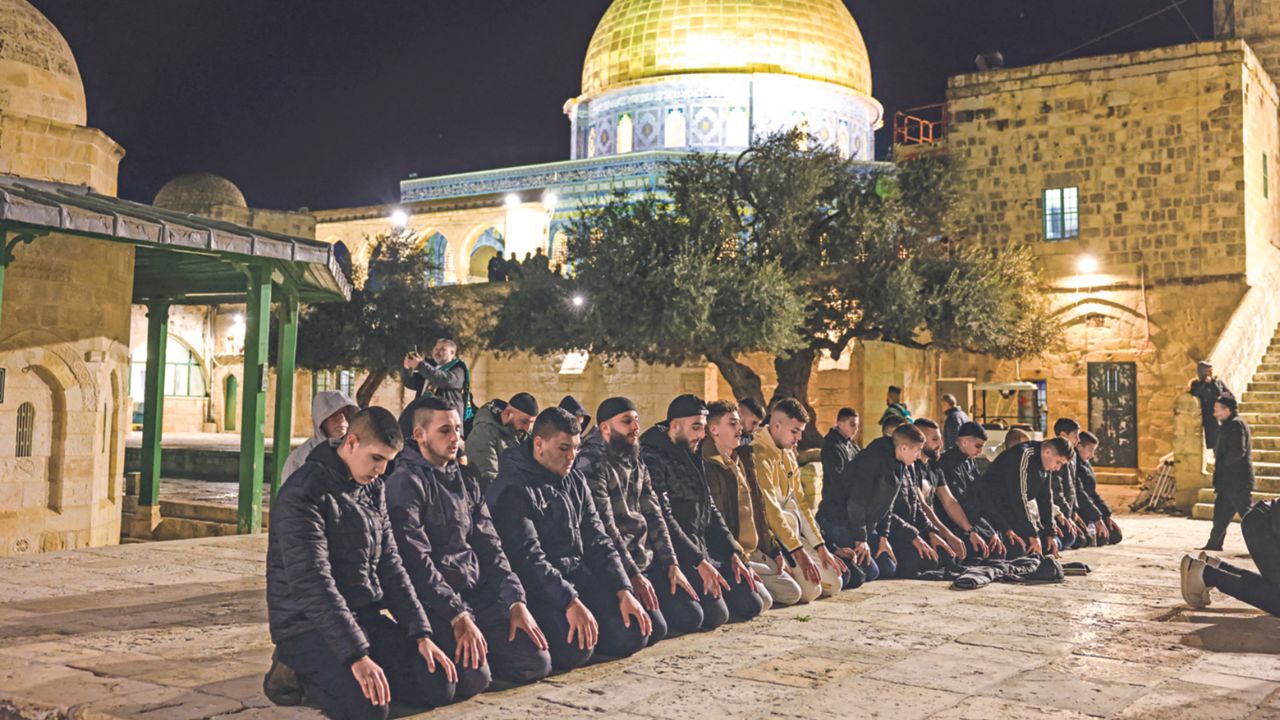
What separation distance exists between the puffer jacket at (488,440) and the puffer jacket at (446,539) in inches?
107

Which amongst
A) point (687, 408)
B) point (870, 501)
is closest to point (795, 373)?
point (870, 501)

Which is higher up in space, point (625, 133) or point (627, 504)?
point (625, 133)

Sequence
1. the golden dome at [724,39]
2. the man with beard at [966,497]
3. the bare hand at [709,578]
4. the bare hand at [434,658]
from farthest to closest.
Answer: the golden dome at [724,39] < the man with beard at [966,497] < the bare hand at [709,578] < the bare hand at [434,658]

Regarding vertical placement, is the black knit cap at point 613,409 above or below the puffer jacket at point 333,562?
above

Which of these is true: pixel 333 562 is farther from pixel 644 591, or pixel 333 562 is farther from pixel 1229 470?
pixel 1229 470

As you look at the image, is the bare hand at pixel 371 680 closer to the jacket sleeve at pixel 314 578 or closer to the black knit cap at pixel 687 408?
the jacket sleeve at pixel 314 578

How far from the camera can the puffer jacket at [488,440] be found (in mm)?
7676

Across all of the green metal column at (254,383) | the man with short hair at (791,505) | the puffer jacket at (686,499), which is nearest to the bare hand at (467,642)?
the puffer jacket at (686,499)

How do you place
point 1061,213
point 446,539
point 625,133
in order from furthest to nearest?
1. point 625,133
2. point 1061,213
3. point 446,539

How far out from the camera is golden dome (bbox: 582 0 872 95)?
1314 inches

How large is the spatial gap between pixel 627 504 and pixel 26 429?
8.10 metres

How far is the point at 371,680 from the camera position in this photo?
3.99 m

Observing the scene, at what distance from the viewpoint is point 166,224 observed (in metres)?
9.16

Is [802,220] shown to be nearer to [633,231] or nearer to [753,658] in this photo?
[633,231]
